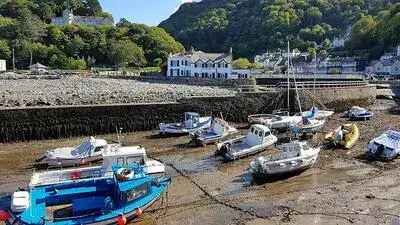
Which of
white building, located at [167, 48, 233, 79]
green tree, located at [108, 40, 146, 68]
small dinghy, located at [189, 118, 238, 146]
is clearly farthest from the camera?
green tree, located at [108, 40, 146, 68]

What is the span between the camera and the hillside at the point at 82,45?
8525 cm

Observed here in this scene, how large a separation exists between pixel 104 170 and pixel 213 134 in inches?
397

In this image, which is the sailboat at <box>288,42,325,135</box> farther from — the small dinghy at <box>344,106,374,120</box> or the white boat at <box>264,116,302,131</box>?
the small dinghy at <box>344,106,374,120</box>

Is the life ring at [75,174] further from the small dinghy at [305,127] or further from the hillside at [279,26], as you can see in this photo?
the hillside at [279,26]

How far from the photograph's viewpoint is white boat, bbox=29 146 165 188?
51.0 feet

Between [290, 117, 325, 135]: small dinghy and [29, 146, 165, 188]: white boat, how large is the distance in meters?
12.0

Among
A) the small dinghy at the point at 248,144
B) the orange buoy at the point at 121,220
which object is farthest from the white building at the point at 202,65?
the orange buoy at the point at 121,220

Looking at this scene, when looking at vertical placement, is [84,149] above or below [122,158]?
below

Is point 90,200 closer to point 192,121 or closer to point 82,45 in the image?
point 192,121

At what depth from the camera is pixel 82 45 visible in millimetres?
90625

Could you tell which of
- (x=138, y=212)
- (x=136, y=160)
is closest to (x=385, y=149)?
(x=136, y=160)

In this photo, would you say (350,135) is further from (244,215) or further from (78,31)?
(78,31)

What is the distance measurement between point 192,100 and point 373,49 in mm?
74698

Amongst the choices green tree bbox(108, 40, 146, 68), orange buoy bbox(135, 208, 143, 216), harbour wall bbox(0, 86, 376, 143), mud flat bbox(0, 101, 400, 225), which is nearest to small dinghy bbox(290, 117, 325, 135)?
mud flat bbox(0, 101, 400, 225)
